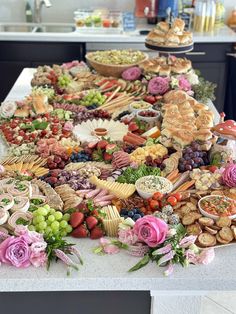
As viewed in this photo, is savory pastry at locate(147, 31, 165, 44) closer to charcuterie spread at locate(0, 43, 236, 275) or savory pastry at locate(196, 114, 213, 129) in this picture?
charcuterie spread at locate(0, 43, 236, 275)

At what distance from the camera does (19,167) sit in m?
2.29

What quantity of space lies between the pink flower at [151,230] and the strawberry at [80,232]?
0.20m

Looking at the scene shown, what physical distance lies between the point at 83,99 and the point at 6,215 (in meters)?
1.55

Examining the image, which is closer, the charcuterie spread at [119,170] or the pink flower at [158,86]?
the charcuterie spread at [119,170]

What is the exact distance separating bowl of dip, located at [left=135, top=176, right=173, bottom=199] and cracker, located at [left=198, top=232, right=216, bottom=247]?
30cm

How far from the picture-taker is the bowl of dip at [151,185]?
2037 mm

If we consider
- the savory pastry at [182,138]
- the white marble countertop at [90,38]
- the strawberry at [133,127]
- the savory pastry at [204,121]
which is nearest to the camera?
the savory pastry at [182,138]

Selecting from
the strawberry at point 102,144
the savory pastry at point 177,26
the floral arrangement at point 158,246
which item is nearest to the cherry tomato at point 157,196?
the floral arrangement at point 158,246

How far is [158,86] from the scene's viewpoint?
129 inches

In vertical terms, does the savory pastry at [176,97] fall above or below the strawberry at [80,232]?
above

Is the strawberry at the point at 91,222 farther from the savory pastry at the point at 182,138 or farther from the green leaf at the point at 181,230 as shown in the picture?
the savory pastry at the point at 182,138

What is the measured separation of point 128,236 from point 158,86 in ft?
5.56

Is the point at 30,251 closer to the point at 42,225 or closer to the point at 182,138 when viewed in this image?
the point at 42,225

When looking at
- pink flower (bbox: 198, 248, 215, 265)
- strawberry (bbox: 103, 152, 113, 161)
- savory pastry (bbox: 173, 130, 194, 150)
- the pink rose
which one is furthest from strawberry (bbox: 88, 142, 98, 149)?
pink flower (bbox: 198, 248, 215, 265)
